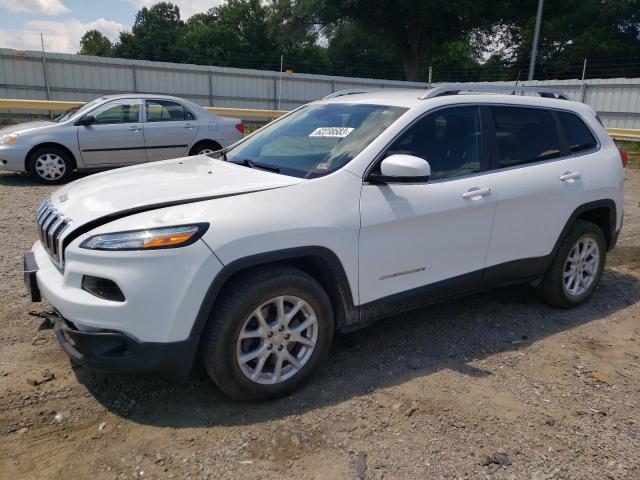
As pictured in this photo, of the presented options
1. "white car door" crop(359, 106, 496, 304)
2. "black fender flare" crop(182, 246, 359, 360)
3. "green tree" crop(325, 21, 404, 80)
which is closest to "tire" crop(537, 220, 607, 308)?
"white car door" crop(359, 106, 496, 304)

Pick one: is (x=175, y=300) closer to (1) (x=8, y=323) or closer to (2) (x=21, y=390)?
(2) (x=21, y=390)

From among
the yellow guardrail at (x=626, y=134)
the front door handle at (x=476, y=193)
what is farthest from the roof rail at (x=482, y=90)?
the yellow guardrail at (x=626, y=134)

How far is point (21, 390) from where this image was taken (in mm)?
3096

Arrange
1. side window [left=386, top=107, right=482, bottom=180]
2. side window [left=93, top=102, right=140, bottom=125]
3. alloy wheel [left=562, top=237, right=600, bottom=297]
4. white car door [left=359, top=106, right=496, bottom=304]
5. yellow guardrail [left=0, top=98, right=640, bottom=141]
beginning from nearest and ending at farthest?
white car door [left=359, top=106, right=496, bottom=304]
side window [left=386, top=107, right=482, bottom=180]
alloy wheel [left=562, top=237, right=600, bottom=297]
side window [left=93, top=102, right=140, bottom=125]
yellow guardrail [left=0, top=98, right=640, bottom=141]

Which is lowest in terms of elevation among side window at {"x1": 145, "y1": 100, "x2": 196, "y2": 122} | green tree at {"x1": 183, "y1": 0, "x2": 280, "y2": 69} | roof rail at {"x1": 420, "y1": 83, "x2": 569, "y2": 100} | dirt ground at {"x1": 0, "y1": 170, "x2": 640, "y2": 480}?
dirt ground at {"x1": 0, "y1": 170, "x2": 640, "y2": 480}

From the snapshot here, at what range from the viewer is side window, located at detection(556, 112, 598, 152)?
4402 millimetres

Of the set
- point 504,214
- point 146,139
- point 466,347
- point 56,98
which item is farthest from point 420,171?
point 56,98

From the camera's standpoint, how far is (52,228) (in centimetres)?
303

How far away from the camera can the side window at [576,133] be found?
4402 mm

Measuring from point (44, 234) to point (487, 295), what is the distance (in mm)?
3563

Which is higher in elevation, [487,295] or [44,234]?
[44,234]

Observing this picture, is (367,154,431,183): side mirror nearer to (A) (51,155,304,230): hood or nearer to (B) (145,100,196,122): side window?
(A) (51,155,304,230): hood

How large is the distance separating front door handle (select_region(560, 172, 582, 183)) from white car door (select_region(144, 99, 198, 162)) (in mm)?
7249

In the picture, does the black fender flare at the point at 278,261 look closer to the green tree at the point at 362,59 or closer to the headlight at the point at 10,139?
the headlight at the point at 10,139
